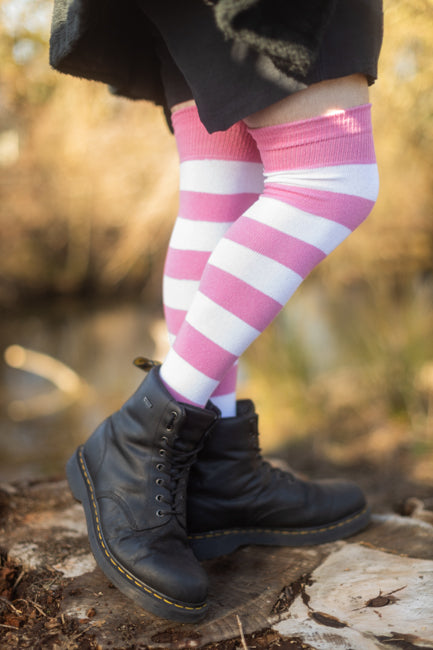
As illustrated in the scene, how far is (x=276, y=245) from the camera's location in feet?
2.30

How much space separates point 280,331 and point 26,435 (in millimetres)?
1666

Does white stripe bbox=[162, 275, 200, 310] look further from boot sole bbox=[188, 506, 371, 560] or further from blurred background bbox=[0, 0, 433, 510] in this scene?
blurred background bbox=[0, 0, 433, 510]

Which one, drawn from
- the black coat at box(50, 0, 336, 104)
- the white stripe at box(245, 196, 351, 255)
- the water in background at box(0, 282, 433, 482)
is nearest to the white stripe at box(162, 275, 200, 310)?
the white stripe at box(245, 196, 351, 255)

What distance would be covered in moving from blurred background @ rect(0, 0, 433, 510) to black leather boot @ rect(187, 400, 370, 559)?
448mm

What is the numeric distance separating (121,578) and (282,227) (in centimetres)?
52

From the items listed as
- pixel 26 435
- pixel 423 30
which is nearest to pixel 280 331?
pixel 26 435

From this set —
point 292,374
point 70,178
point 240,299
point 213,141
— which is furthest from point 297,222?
point 70,178

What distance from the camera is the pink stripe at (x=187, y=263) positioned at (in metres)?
0.88

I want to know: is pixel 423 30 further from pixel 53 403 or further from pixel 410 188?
pixel 53 403

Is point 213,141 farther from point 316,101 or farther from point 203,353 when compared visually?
point 203,353

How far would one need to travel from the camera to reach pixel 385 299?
298 centimetres

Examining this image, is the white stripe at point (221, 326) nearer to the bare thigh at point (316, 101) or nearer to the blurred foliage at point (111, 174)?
the bare thigh at point (316, 101)

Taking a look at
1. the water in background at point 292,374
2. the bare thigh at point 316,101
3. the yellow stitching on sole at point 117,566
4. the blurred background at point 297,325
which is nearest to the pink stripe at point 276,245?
the bare thigh at point 316,101

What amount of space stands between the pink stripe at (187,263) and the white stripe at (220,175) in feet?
0.34
